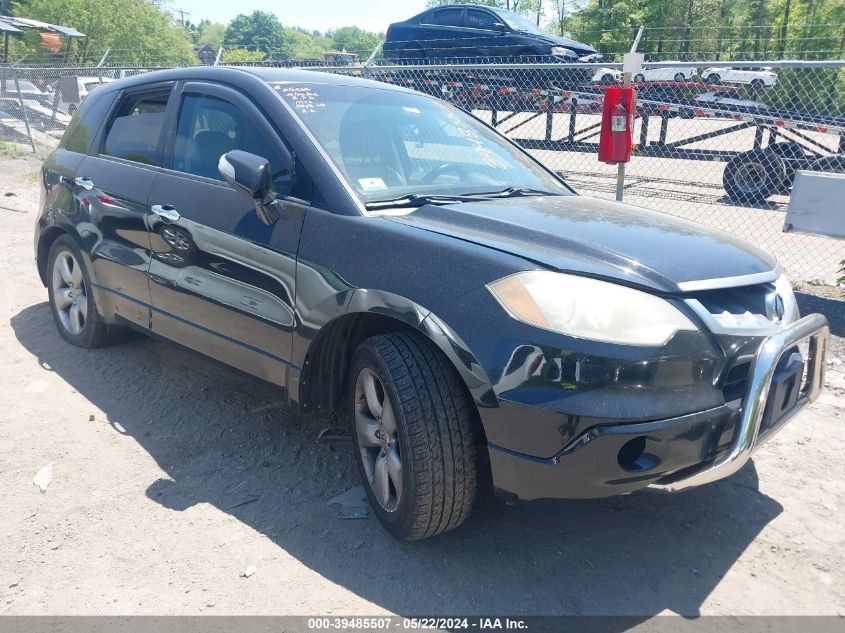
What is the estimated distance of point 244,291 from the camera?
3336 millimetres

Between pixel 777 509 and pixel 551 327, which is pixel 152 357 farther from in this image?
pixel 777 509

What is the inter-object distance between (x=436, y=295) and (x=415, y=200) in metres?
0.72

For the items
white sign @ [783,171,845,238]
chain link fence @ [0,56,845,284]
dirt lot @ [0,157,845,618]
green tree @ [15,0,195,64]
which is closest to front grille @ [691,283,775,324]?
dirt lot @ [0,157,845,618]

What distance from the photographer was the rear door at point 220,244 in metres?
3.20

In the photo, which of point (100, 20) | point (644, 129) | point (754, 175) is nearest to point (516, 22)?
point (644, 129)

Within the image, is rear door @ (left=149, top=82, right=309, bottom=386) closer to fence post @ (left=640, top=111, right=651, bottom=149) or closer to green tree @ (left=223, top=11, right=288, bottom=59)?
fence post @ (left=640, top=111, right=651, bottom=149)

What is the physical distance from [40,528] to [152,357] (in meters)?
1.94

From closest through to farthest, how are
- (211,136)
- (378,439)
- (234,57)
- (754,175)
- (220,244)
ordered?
(378,439) → (220,244) → (211,136) → (754,175) → (234,57)

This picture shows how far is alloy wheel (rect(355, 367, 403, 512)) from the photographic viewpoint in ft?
9.23

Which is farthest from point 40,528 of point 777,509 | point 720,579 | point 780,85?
point 780,85

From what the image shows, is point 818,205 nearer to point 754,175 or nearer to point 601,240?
point 601,240

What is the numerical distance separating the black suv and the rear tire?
4758 mm

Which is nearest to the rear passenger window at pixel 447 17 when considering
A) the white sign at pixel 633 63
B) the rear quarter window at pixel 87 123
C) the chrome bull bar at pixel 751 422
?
the white sign at pixel 633 63

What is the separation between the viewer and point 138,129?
4297 mm
